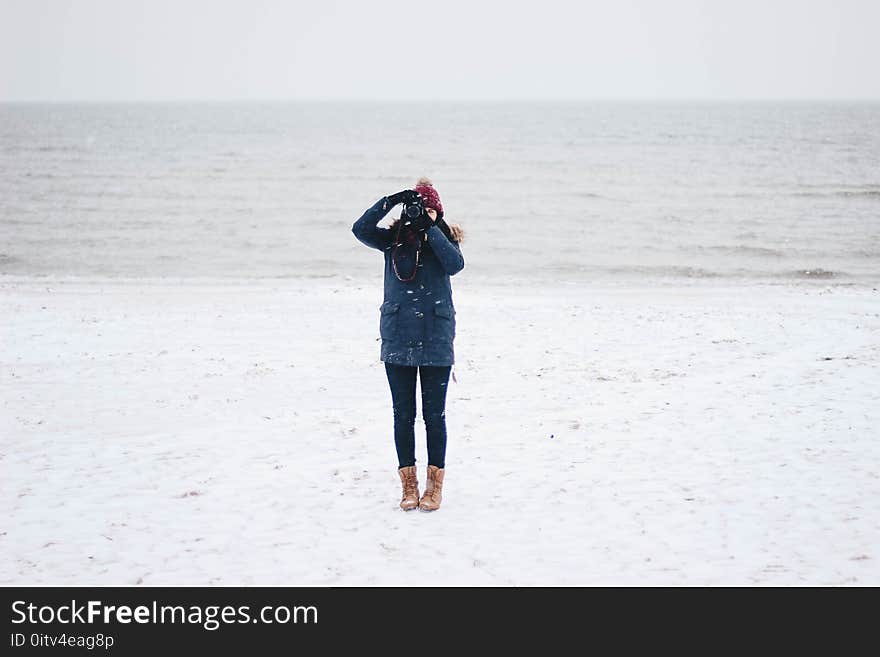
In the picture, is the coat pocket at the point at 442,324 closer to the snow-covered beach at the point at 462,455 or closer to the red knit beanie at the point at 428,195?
the red knit beanie at the point at 428,195

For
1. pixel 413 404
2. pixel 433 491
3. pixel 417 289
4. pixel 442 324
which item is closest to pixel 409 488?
pixel 433 491

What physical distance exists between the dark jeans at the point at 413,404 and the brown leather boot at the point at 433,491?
0.08 meters

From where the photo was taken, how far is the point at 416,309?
16.4 feet

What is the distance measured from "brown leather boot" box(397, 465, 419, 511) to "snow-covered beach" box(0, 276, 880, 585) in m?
0.07

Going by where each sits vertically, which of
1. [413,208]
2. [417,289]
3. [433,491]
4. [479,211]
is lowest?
[433,491]

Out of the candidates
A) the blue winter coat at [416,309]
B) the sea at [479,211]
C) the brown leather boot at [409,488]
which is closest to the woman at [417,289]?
the blue winter coat at [416,309]

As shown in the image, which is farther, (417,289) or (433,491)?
(433,491)

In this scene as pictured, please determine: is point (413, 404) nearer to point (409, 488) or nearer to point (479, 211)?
point (409, 488)

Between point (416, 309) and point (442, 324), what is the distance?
182 mm

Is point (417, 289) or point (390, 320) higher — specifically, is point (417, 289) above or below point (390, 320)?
above

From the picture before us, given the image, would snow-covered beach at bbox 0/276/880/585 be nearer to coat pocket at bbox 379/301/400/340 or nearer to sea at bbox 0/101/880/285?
coat pocket at bbox 379/301/400/340

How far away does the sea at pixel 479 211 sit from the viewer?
21.2m

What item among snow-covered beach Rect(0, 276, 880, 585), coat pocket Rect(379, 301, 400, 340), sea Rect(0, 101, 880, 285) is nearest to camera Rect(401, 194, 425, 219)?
coat pocket Rect(379, 301, 400, 340)
